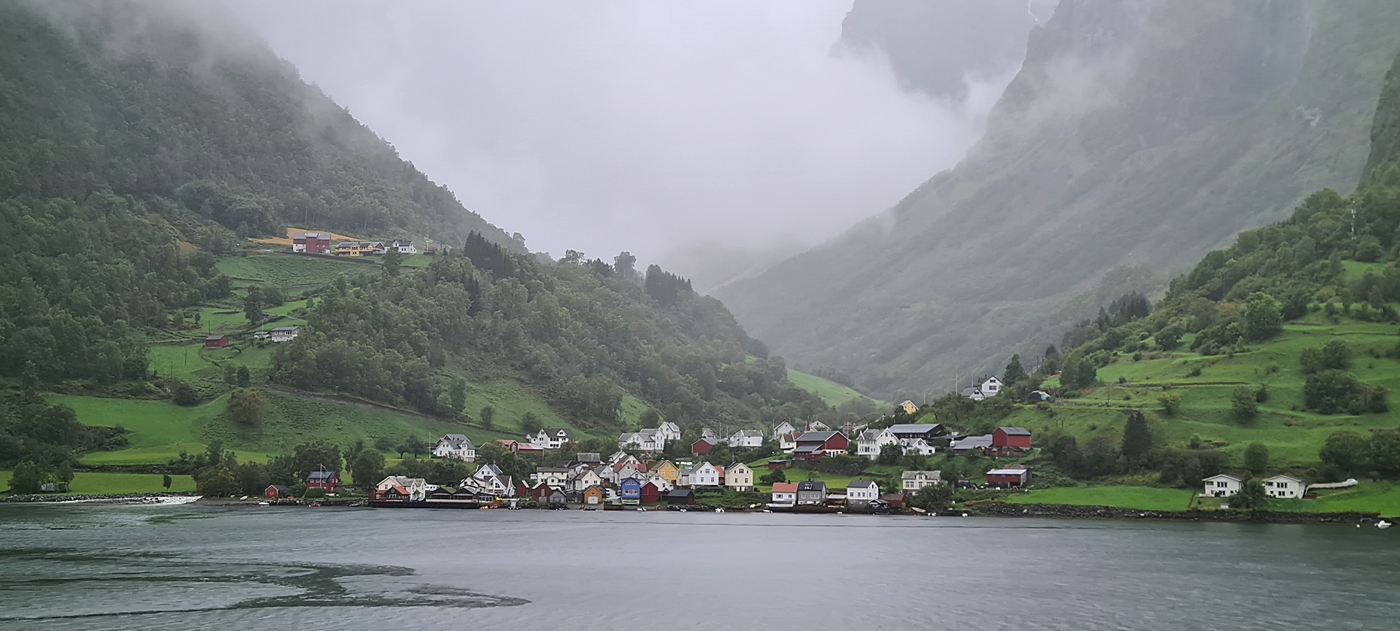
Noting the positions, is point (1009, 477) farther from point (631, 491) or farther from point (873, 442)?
point (631, 491)

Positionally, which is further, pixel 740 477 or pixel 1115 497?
pixel 740 477

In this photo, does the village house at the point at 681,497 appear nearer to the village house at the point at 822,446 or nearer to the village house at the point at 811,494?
the village house at the point at 811,494

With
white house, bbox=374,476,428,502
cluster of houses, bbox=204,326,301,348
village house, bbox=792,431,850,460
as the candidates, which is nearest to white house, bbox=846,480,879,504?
village house, bbox=792,431,850,460

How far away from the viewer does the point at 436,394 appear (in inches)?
6619

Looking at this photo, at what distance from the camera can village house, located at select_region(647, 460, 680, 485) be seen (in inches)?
5177

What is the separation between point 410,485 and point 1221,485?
7646cm

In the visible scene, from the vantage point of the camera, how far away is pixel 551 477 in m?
132

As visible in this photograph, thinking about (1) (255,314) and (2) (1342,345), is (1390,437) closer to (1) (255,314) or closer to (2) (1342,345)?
(2) (1342,345)

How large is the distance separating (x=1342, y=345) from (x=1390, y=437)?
21.9 m

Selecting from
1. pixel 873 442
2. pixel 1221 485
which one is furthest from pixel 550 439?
pixel 1221 485

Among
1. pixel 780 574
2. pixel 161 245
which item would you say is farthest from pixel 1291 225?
pixel 161 245

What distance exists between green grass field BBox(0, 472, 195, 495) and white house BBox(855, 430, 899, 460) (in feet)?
226

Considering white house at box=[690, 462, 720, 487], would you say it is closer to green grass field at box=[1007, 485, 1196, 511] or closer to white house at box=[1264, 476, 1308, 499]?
green grass field at box=[1007, 485, 1196, 511]

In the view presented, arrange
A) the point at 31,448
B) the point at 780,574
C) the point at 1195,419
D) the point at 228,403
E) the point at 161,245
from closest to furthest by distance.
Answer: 1. the point at 780,574
2. the point at 1195,419
3. the point at 31,448
4. the point at 228,403
5. the point at 161,245
